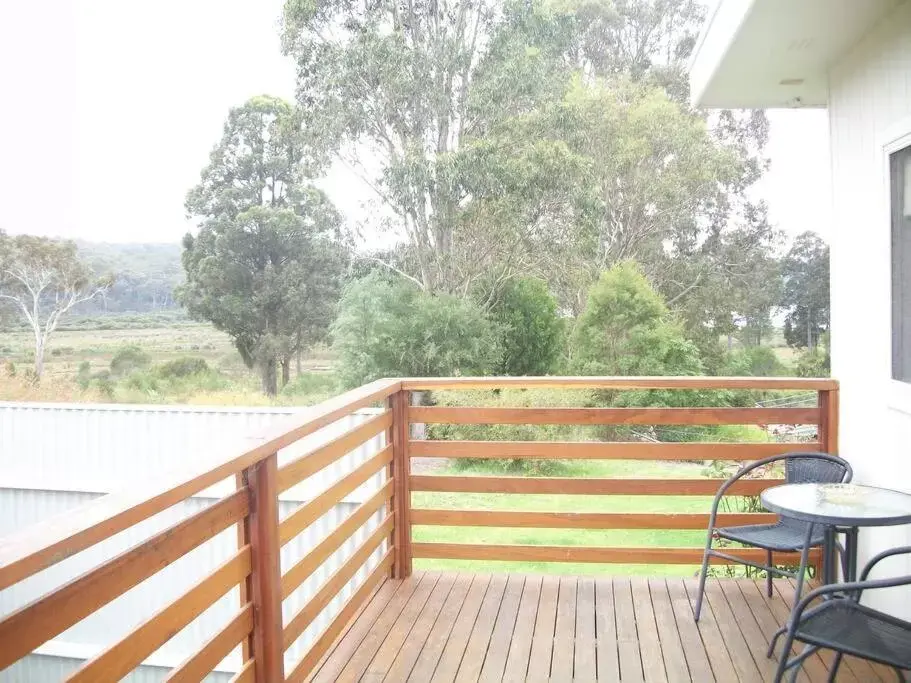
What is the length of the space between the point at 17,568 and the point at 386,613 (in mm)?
2329

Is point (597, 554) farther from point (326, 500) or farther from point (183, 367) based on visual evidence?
point (183, 367)

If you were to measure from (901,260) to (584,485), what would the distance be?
1640 millimetres

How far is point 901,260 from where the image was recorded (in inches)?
121

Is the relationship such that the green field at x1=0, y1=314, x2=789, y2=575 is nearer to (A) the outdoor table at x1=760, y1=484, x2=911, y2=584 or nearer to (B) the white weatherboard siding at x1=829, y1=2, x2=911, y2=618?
(B) the white weatherboard siding at x1=829, y1=2, x2=911, y2=618

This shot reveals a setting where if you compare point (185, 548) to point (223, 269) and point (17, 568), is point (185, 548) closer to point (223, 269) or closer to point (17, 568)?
point (17, 568)

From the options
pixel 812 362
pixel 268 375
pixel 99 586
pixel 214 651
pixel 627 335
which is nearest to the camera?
pixel 99 586

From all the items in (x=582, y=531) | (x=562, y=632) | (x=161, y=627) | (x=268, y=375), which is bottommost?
(x=582, y=531)

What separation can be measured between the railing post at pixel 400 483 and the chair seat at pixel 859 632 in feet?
6.43

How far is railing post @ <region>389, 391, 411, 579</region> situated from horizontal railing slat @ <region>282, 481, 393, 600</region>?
69 millimetres

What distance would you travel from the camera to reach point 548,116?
1595 cm

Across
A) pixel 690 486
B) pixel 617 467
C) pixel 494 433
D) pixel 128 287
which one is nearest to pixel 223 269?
pixel 128 287

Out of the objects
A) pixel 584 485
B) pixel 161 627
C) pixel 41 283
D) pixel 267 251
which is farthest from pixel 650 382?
pixel 41 283

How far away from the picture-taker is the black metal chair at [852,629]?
2018mm

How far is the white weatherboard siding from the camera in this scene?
301cm
